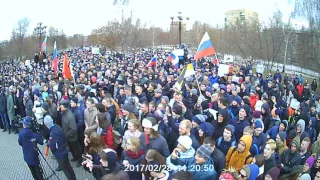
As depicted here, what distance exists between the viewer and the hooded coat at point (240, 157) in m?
5.15

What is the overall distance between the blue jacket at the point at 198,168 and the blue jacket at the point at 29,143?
10.5 ft

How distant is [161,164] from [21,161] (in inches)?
227

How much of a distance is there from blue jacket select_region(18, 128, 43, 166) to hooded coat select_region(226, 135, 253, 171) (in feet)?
12.1

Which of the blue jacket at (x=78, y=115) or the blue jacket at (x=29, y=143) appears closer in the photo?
the blue jacket at (x=29, y=143)

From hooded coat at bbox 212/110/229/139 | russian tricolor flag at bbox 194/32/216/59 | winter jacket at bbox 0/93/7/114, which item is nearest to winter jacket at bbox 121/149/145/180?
hooded coat at bbox 212/110/229/139

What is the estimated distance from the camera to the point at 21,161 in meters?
8.55

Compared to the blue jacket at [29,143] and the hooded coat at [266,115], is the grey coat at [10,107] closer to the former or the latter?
the blue jacket at [29,143]

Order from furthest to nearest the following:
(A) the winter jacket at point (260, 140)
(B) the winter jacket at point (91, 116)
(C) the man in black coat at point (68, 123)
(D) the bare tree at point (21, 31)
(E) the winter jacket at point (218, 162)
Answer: (D) the bare tree at point (21, 31) < (B) the winter jacket at point (91, 116) < (C) the man in black coat at point (68, 123) < (A) the winter jacket at point (260, 140) < (E) the winter jacket at point (218, 162)

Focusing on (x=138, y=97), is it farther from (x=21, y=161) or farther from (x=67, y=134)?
(x=21, y=161)

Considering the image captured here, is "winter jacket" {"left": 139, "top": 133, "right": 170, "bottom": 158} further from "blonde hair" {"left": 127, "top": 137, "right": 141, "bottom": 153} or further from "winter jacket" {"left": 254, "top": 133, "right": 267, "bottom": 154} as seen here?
"winter jacket" {"left": 254, "top": 133, "right": 267, "bottom": 154}

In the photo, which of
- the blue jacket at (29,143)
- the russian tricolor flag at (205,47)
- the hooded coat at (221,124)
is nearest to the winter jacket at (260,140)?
the hooded coat at (221,124)

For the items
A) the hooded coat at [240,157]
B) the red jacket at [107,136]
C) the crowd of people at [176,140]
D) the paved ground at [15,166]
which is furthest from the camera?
the paved ground at [15,166]

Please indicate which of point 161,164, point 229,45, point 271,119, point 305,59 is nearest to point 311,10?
point 305,59

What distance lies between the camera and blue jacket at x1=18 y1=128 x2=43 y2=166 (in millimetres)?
6345
